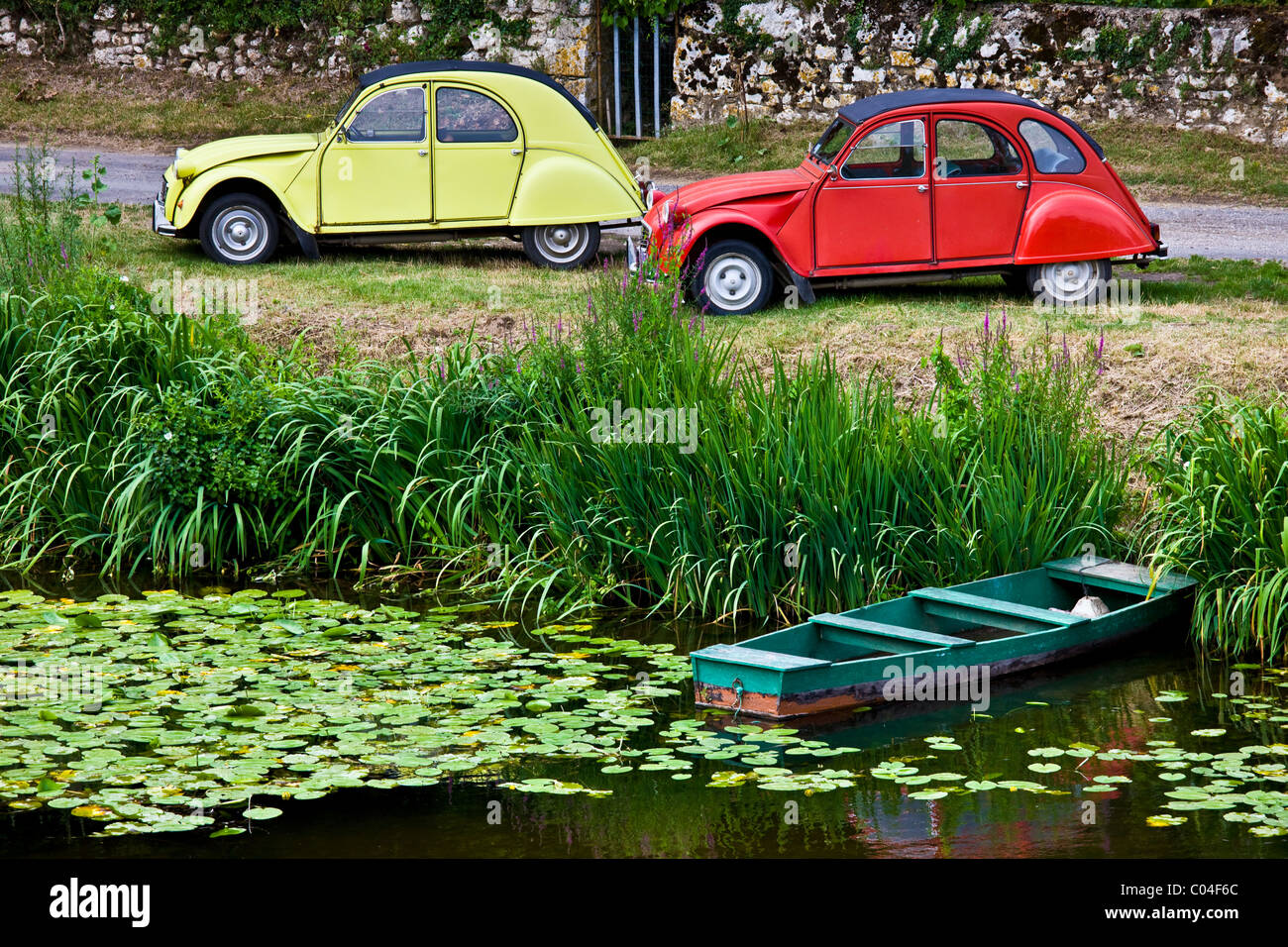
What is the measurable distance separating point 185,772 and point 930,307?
7.00 m

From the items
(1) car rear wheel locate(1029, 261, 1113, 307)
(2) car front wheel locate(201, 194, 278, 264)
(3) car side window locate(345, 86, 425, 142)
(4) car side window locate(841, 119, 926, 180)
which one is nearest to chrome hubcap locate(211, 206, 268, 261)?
(2) car front wheel locate(201, 194, 278, 264)

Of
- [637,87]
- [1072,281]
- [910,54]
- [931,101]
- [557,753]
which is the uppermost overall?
[910,54]

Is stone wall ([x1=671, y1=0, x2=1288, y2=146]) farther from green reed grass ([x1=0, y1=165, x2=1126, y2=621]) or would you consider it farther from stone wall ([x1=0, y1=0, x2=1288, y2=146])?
green reed grass ([x1=0, y1=165, x2=1126, y2=621])

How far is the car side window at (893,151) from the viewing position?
1054 centimetres

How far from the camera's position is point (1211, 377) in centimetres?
911

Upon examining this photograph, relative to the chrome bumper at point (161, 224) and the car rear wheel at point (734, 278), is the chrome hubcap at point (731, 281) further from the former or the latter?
the chrome bumper at point (161, 224)

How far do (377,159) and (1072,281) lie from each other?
18.1ft

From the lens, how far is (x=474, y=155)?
11977 mm

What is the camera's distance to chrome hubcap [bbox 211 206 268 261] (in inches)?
467

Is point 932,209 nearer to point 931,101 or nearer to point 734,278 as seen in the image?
point 931,101

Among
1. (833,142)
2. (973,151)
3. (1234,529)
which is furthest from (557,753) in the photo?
(973,151)

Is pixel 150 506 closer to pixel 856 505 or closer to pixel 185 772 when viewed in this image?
pixel 185 772

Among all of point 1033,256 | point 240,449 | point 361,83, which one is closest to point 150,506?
point 240,449

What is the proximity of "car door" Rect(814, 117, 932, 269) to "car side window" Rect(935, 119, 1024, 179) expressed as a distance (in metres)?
0.13
